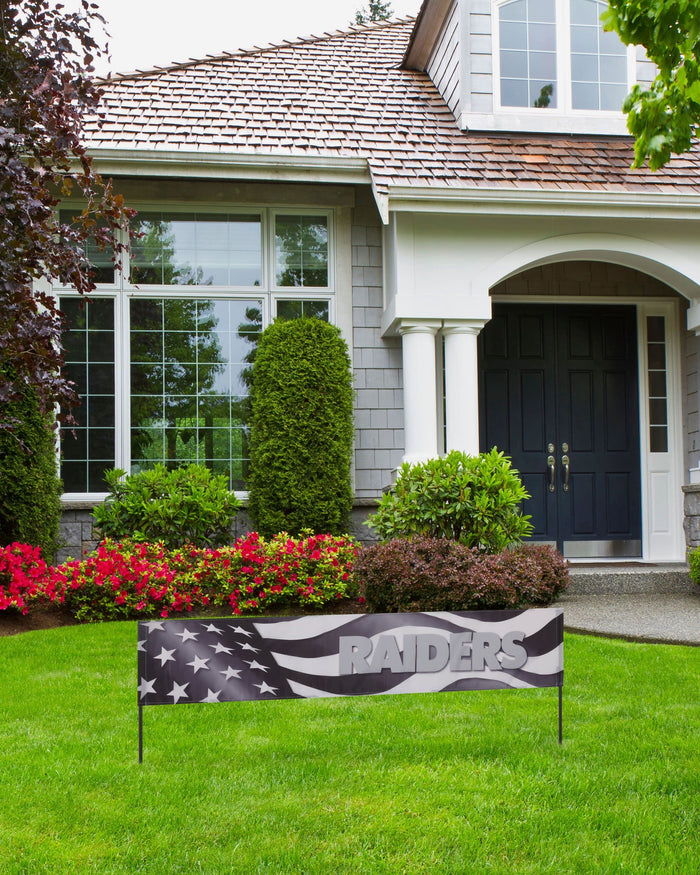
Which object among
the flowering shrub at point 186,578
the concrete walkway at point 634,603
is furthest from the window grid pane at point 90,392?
the concrete walkway at point 634,603

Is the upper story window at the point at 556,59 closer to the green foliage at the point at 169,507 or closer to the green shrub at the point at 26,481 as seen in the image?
the green foliage at the point at 169,507

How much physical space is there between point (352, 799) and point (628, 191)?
614 centimetres

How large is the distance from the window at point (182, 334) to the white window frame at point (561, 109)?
2.11m

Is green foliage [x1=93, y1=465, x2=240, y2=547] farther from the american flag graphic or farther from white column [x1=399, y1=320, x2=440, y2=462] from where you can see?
the american flag graphic

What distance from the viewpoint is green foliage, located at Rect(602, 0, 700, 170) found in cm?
277

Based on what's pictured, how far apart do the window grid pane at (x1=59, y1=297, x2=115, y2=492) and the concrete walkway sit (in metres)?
4.31

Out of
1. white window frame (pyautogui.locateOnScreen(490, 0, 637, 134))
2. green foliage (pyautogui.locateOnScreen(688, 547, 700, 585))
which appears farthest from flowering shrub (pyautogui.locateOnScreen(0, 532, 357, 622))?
white window frame (pyautogui.locateOnScreen(490, 0, 637, 134))

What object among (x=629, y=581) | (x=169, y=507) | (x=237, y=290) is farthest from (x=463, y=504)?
(x=237, y=290)

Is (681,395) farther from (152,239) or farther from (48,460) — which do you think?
(48,460)

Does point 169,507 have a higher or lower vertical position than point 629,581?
higher

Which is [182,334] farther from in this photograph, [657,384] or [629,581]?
[657,384]

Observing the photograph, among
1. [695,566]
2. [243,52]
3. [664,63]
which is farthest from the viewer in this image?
[243,52]

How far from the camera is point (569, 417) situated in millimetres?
8820

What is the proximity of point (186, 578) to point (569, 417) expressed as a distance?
173 inches
